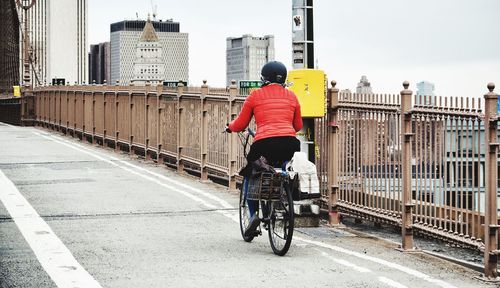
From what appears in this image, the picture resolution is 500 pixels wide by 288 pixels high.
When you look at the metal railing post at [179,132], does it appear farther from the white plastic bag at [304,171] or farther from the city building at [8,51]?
the city building at [8,51]

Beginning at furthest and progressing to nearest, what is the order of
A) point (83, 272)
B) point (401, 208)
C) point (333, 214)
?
point (333, 214), point (401, 208), point (83, 272)

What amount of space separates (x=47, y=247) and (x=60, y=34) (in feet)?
639

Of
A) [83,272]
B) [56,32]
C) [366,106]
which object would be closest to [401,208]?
[366,106]

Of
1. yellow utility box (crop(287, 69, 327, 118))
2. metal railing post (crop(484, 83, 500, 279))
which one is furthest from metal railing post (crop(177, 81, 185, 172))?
metal railing post (crop(484, 83, 500, 279))

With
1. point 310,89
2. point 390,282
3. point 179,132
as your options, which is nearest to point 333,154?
point 310,89

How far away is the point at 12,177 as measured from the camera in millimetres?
17234

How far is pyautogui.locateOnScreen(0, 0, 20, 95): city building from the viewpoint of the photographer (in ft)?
324

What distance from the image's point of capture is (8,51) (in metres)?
107

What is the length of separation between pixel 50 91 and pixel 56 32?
542 ft

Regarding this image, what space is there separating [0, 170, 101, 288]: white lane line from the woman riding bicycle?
1886 millimetres

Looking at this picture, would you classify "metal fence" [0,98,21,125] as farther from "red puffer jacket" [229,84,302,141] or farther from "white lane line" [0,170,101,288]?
"red puffer jacket" [229,84,302,141]

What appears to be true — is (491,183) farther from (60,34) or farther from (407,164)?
(60,34)

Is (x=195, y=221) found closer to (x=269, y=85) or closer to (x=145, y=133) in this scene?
(x=269, y=85)

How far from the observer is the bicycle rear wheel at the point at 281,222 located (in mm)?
8867
